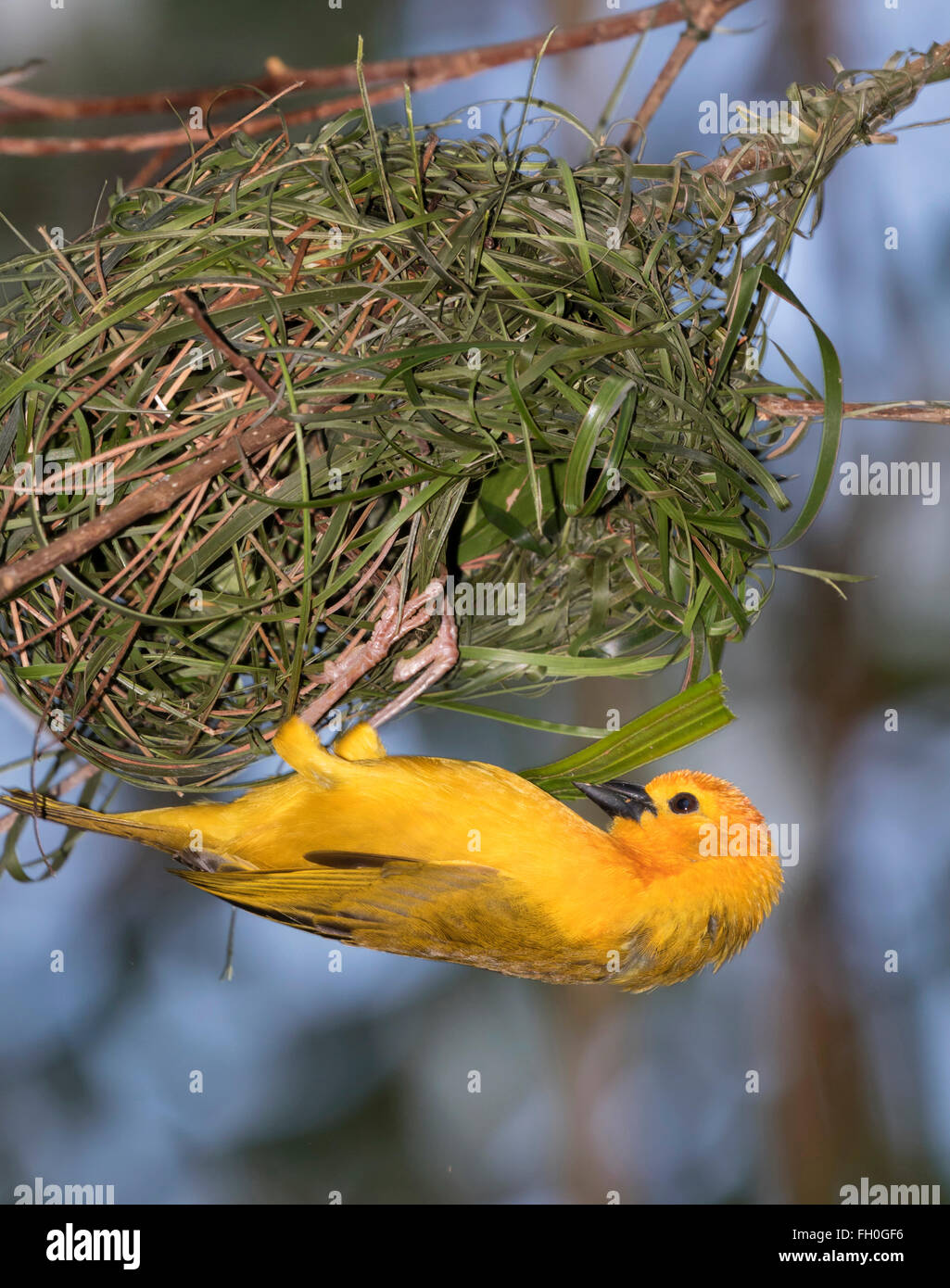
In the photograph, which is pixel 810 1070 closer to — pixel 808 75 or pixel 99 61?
pixel 808 75

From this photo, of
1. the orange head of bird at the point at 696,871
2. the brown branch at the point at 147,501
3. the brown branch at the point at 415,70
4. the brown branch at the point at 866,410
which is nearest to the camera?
the brown branch at the point at 147,501

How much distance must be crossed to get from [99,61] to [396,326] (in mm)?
1778

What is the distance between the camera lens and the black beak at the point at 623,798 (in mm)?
1518

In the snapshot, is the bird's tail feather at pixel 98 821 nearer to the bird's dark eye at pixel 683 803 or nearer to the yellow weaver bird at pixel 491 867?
the yellow weaver bird at pixel 491 867

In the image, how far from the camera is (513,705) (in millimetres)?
2426

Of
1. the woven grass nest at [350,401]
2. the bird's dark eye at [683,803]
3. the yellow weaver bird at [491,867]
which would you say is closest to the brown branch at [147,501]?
the woven grass nest at [350,401]

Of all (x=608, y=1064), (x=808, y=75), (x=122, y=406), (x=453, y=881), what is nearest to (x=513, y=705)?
(x=453, y=881)

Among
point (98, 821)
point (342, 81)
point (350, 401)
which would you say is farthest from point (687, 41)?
point (98, 821)

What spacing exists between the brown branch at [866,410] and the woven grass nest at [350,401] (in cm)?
4

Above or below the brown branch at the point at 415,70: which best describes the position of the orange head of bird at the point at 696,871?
below

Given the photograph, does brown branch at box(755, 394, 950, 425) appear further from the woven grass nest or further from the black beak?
the black beak

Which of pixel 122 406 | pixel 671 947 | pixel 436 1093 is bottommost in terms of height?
pixel 436 1093

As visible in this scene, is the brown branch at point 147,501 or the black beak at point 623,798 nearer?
the brown branch at point 147,501

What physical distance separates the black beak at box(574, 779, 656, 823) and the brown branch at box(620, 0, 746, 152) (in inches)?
40.4
